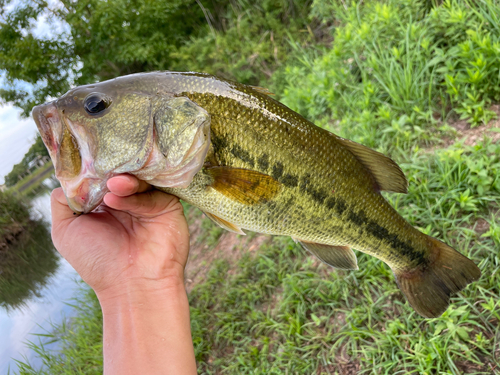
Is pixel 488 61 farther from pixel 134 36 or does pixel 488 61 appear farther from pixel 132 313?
pixel 134 36

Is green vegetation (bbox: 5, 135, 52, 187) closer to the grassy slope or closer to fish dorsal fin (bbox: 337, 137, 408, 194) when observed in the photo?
the grassy slope

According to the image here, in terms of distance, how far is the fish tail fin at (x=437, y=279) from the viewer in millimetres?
1960

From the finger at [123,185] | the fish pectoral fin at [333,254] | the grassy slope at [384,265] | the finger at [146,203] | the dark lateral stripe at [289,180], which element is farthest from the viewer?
the grassy slope at [384,265]

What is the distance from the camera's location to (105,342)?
176 cm

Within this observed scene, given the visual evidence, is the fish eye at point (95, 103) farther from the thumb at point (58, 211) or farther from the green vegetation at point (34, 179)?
the green vegetation at point (34, 179)

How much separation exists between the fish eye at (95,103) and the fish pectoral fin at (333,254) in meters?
1.28

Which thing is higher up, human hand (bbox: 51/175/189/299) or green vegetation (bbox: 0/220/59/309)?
human hand (bbox: 51/175/189/299)

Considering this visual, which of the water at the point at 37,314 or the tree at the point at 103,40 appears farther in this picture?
the tree at the point at 103,40

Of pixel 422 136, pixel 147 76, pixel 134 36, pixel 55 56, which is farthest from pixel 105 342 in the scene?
pixel 55 56

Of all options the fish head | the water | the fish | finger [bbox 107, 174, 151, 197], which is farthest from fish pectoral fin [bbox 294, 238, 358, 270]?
the water

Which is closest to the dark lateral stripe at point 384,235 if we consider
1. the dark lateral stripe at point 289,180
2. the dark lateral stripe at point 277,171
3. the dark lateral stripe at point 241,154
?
the dark lateral stripe at point 289,180

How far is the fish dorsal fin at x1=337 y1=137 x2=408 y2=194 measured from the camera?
6.29ft

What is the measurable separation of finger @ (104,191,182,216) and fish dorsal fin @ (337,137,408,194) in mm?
1075

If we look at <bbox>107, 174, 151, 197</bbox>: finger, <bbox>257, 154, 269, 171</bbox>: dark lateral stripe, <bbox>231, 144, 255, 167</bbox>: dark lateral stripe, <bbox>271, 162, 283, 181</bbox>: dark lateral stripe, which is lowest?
<bbox>271, 162, 283, 181</bbox>: dark lateral stripe
